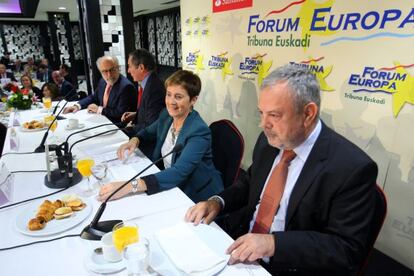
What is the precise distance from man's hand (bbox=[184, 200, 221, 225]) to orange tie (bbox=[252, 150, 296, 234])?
0.20 m

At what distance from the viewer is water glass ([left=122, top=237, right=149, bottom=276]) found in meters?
0.88

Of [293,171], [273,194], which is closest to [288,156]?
[293,171]

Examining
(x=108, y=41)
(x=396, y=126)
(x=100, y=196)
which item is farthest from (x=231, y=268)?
(x=108, y=41)

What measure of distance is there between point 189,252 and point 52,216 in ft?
2.07

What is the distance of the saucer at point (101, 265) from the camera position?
2.97 feet

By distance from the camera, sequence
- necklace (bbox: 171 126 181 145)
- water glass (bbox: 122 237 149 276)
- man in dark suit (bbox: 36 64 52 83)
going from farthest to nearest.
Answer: man in dark suit (bbox: 36 64 52 83) → necklace (bbox: 171 126 181 145) → water glass (bbox: 122 237 149 276)

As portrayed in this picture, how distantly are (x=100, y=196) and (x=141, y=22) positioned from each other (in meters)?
12.0

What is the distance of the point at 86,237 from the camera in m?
1.06

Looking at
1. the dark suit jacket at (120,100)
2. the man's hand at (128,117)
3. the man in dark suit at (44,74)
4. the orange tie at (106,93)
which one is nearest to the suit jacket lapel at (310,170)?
the man's hand at (128,117)

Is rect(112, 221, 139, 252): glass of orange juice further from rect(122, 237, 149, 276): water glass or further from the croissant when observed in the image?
the croissant

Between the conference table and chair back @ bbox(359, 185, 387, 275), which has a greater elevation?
chair back @ bbox(359, 185, 387, 275)

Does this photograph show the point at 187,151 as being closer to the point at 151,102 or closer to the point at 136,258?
the point at 136,258

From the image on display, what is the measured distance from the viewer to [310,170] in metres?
1.07

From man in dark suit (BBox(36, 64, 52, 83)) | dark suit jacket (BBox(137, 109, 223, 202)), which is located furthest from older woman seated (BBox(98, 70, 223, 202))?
man in dark suit (BBox(36, 64, 52, 83))
